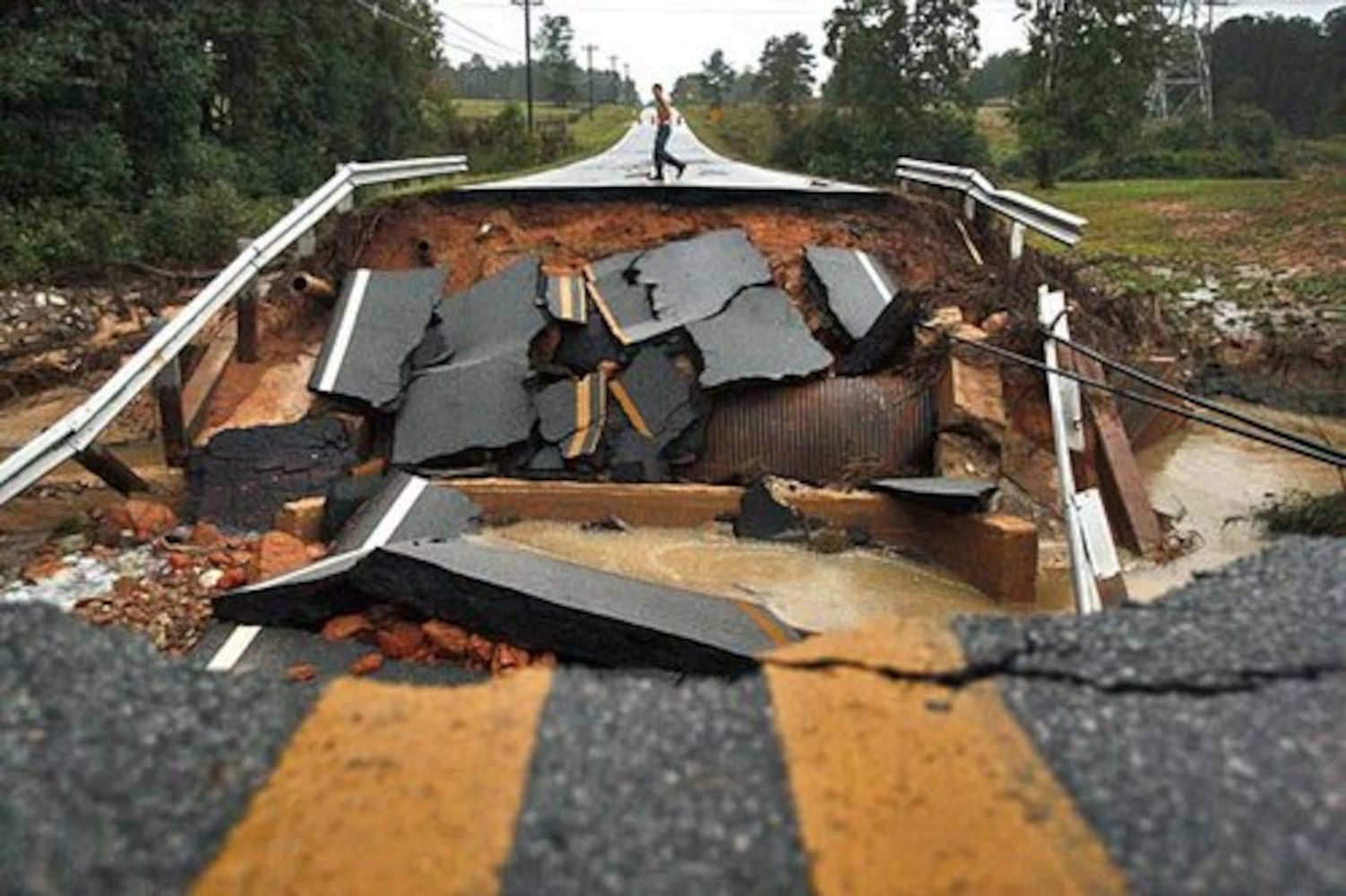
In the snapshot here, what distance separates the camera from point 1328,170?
3978 cm

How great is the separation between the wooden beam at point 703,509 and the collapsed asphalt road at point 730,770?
4844mm

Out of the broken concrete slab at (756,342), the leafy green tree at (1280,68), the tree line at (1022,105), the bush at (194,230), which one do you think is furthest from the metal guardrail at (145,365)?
the leafy green tree at (1280,68)

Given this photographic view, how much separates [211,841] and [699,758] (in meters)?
0.79

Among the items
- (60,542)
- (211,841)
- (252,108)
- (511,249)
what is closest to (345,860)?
(211,841)

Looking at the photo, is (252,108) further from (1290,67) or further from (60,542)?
(1290,67)

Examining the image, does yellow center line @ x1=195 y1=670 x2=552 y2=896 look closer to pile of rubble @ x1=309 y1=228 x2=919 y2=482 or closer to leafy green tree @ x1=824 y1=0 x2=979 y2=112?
pile of rubble @ x1=309 y1=228 x2=919 y2=482

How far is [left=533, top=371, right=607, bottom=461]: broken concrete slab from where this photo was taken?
8.12m

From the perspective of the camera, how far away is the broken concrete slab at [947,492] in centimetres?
695

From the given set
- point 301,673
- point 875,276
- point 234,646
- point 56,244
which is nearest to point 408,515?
point 234,646

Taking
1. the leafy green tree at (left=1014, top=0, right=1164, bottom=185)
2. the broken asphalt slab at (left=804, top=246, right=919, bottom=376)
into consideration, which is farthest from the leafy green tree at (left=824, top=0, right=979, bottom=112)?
the broken asphalt slab at (left=804, top=246, right=919, bottom=376)

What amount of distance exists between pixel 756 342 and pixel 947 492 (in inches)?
91.6

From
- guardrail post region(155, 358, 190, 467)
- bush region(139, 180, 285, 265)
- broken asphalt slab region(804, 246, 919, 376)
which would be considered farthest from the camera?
bush region(139, 180, 285, 265)

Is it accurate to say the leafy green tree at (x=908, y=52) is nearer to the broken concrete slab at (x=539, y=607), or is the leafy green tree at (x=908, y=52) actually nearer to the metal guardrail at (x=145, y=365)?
the metal guardrail at (x=145, y=365)

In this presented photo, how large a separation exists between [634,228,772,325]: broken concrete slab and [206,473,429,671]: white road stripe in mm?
2956
